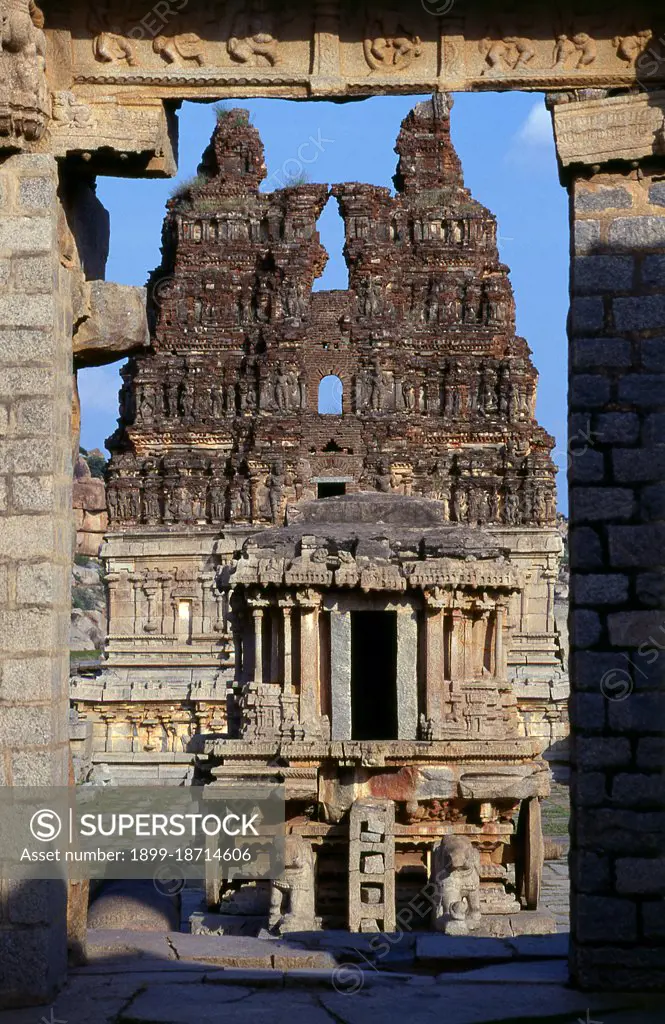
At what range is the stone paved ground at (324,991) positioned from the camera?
19.6 ft

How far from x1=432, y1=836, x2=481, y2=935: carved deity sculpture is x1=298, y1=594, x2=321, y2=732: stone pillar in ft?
9.66

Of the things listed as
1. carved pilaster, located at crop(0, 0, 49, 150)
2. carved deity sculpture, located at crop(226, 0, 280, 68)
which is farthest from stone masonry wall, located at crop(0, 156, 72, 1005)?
carved deity sculpture, located at crop(226, 0, 280, 68)

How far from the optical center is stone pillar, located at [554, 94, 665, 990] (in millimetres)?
6352

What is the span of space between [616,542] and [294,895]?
28.8ft

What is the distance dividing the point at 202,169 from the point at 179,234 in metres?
2.92

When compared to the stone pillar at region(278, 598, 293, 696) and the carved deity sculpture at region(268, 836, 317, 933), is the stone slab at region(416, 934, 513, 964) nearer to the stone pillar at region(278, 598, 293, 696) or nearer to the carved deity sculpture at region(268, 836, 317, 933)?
the carved deity sculpture at region(268, 836, 317, 933)

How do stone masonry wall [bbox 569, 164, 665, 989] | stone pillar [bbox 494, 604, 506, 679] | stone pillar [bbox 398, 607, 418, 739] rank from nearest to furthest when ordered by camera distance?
stone masonry wall [bbox 569, 164, 665, 989], stone pillar [bbox 398, 607, 418, 739], stone pillar [bbox 494, 604, 506, 679]

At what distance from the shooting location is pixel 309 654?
17203mm

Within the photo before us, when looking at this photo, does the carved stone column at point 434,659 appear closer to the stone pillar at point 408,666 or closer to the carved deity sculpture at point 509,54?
the stone pillar at point 408,666

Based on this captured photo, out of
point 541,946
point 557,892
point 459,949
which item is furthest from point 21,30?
point 557,892

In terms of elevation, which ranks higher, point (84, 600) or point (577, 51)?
point (577, 51)

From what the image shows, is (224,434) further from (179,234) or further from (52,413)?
(52,413)

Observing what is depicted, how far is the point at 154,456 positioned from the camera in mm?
38219

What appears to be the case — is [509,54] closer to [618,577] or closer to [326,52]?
[326,52]
